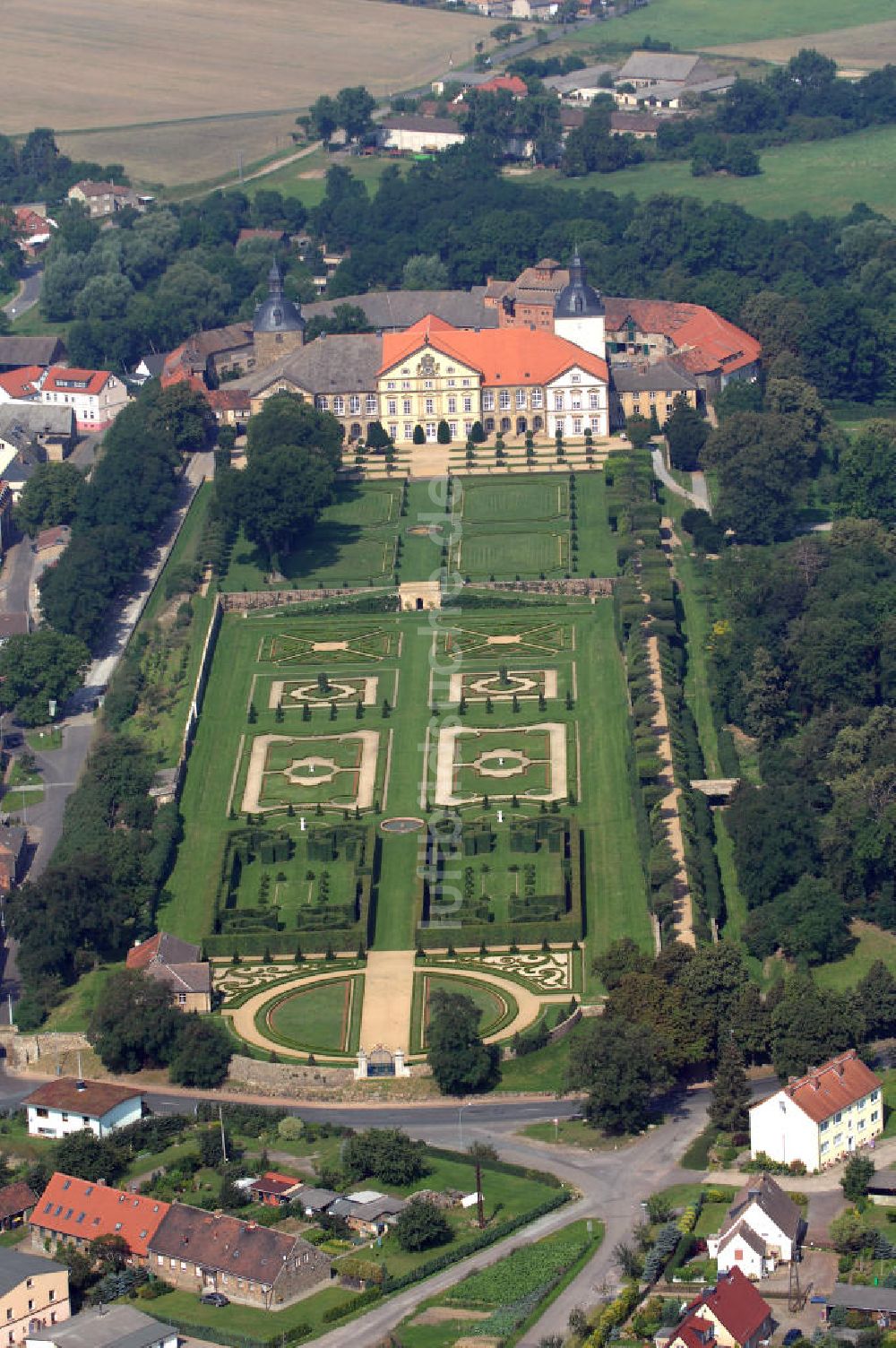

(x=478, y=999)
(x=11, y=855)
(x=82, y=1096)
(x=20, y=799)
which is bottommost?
(x=478, y=999)

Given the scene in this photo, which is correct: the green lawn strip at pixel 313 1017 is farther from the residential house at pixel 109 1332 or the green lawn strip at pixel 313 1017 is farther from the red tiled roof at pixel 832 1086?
the residential house at pixel 109 1332

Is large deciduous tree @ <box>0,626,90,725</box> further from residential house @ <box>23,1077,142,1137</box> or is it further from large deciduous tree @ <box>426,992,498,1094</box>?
large deciduous tree @ <box>426,992,498,1094</box>

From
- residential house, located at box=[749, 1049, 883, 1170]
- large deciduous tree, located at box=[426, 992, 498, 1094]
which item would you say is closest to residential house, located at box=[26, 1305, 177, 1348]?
large deciduous tree, located at box=[426, 992, 498, 1094]

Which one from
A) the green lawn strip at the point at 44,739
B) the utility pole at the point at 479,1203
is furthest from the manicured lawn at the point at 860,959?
the green lawn strip at the point at 44,739

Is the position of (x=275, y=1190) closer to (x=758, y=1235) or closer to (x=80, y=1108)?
(x=80, y=1108)

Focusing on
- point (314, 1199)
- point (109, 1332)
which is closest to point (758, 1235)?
point (314, 1199)

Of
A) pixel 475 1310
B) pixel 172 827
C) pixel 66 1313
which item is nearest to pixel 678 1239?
pixel 475 1310

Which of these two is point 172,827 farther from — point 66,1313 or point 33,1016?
point 66,1313
